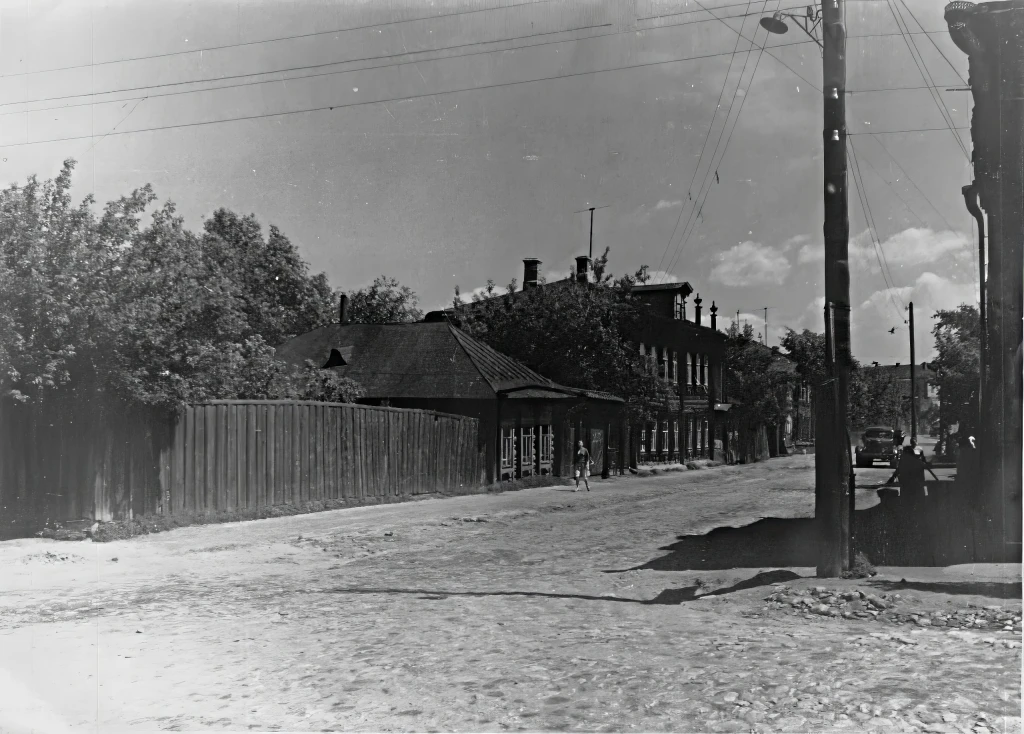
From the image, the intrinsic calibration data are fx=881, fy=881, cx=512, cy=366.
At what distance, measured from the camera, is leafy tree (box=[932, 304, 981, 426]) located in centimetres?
1786

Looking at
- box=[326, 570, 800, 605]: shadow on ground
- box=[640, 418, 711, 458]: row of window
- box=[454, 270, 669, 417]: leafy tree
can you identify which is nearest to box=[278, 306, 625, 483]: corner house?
box=[454, 270, 669, 417]: leafy tree

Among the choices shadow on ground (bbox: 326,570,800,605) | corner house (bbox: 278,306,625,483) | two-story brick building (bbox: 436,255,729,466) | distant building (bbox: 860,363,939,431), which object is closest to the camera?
shadow on ground (bbox: 326,570,800,605)

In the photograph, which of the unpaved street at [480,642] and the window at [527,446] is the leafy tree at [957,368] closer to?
the unpaved street at [480,642]

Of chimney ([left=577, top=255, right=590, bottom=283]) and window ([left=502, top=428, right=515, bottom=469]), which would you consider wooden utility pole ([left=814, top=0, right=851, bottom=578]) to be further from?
chimney ([left=577, top=255, right=590, bottom=283])

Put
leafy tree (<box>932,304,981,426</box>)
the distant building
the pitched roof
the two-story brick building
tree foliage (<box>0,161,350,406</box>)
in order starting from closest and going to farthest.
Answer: tree foliage (<box>0,161,350,406</box>)
leafy tree (<box>932,304,981,426</box>)
the distant building
the pitched roof
the two-story brick building

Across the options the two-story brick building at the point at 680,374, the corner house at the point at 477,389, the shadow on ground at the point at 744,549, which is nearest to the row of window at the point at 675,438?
the two-story brick building at the point at 680,374

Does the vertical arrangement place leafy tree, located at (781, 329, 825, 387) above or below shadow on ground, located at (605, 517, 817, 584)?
above

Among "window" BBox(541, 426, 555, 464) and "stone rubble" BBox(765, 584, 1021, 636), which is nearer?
"stone rubble" BBox(765, 584, 1021, 636)

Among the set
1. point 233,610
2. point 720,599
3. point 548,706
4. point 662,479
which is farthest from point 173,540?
point 662,479

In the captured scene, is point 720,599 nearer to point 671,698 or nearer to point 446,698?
point 671,698

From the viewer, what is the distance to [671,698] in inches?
221

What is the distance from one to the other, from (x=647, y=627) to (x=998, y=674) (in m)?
2.71

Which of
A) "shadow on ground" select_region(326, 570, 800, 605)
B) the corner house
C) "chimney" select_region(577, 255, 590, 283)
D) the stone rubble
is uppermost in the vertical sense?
"chimney" select_region(577, 255, 590, 283)

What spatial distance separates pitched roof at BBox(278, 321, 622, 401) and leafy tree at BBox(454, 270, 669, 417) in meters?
1.28
